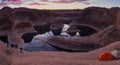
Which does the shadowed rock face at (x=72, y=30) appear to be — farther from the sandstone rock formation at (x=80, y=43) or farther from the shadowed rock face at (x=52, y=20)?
the sandstone rock formation at (x=80, y=43)

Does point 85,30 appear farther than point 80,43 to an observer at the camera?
Yes

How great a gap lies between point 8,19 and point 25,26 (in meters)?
0.94

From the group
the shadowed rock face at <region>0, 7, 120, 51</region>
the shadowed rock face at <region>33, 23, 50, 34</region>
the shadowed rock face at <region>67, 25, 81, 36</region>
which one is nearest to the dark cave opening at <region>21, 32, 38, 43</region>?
the shadowed rock face at <region>0, 7, 120, 51</region>

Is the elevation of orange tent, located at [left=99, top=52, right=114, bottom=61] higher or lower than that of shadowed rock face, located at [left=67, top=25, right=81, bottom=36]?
higher

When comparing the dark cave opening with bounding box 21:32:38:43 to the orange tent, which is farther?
the dark cave opening with bounding box 21:32:38:43

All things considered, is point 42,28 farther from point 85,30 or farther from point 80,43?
point 80,43

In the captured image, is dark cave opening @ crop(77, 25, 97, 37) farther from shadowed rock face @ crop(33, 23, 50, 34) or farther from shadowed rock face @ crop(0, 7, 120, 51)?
shadowed rock face @ crop(33, 23, 50, 34)

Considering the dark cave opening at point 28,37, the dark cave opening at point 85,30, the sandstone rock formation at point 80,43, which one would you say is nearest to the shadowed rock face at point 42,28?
the dark cave opening at point 28,37

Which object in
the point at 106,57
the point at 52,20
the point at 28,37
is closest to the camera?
the point at 106,57

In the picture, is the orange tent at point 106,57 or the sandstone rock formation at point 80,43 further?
the sandstone rock formation at point 80,43

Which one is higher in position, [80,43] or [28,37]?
[80,43]


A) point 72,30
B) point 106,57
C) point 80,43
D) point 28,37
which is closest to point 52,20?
point 72,30

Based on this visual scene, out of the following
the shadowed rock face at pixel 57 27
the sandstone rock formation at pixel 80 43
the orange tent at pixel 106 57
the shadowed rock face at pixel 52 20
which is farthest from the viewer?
the shadowed rock face at pixel 57 27

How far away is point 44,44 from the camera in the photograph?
33.8 ft
